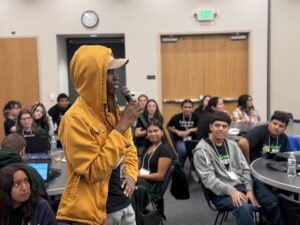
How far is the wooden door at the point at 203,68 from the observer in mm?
7500

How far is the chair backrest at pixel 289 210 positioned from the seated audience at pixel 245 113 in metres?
3.64

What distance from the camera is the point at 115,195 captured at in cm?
158

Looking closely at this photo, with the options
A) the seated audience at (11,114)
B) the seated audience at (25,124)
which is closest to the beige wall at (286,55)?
the seated audience at (25,124)

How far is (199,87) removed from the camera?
7598 mm

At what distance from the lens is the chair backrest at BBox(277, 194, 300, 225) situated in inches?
86.7

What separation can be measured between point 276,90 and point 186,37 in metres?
2.05

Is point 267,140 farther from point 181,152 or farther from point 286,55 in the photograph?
point 286,55

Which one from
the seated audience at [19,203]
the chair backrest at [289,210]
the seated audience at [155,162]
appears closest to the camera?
the seated audience at [19,203]

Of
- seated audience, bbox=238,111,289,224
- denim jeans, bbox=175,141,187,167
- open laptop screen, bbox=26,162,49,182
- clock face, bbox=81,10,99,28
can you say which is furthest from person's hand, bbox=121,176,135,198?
clock face, bbox=81,10,99,28

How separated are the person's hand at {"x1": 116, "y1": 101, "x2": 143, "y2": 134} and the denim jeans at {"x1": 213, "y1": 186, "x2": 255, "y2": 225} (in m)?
1.76

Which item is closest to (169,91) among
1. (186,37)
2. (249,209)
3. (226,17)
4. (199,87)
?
(199,87)

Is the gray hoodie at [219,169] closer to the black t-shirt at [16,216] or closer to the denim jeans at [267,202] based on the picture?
the denim jeans at [267,202]

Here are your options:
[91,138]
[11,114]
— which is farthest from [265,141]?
[11,114]

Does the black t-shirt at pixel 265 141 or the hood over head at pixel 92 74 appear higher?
the hood over head at pixel 92 74
